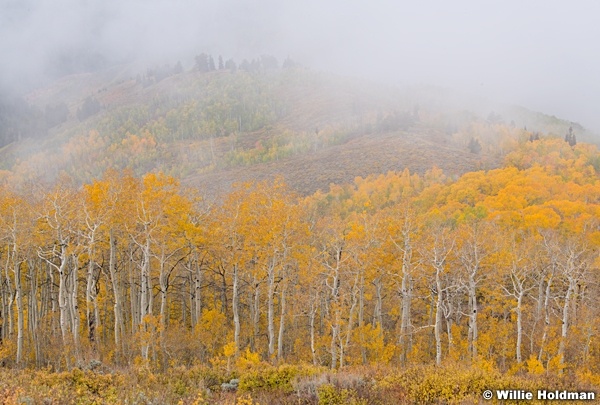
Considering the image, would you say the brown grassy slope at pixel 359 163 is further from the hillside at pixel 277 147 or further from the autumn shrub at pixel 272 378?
the autumn shrub at pixel 272 378

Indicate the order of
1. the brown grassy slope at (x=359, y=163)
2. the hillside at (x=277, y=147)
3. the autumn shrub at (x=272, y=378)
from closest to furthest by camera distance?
1. the autumn shrub at (x=272, y=378)
2. the brown grassy slope at (x=359, y=163)
3. the hillside at (x=277, y=147)

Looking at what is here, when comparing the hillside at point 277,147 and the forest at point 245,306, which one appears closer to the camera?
the forest at point 245,306

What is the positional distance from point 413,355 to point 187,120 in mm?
181701

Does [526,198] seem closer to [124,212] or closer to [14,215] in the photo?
[124,212]

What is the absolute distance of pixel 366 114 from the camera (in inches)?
7244

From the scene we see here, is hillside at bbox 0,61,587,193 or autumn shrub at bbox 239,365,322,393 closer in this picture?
autumn shrub at bbox 239,365,322,393

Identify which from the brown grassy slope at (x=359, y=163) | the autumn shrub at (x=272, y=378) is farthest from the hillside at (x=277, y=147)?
the autumn shrub at (x=272, y=378)

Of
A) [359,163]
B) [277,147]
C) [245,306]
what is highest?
[277,147]

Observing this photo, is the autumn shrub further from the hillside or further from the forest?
the hillside

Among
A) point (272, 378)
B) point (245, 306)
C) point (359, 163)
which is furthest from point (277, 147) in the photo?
point (272, 378)

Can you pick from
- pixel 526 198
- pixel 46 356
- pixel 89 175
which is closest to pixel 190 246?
pixel 46 356

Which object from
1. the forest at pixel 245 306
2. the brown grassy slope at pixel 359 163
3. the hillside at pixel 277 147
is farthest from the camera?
the hillside at pixel 277 147

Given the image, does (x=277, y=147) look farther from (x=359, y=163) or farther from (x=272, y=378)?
(x=272, y=378)

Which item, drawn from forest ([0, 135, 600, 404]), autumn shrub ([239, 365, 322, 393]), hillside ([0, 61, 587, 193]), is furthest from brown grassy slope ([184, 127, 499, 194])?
autumn shrub ([239, 365, 322, 393])
